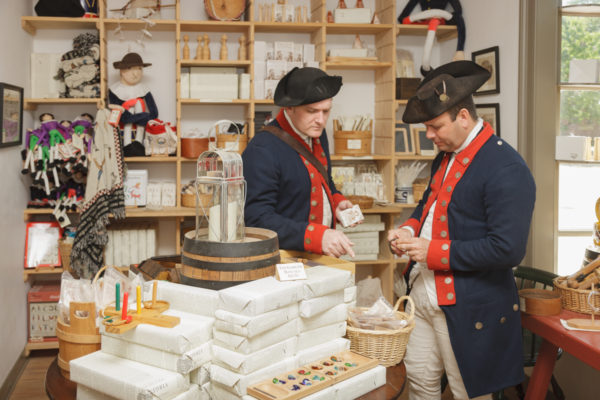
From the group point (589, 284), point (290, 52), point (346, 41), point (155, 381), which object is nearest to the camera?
point (155, 381)

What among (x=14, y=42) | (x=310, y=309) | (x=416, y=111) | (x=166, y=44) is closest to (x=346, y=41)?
(x=166, y=44)

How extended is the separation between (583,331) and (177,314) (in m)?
1.69

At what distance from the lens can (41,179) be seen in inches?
173

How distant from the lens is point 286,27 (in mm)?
4762

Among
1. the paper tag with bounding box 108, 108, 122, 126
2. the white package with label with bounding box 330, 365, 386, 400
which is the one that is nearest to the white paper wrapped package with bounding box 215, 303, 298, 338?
the white package with label with bounding box 330, 365, 386, 400

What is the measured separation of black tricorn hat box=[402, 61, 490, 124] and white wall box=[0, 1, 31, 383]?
9.50 feet

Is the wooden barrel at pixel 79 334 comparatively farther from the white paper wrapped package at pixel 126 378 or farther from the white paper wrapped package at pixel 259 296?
the white paper wrapped package at pixel 259 296

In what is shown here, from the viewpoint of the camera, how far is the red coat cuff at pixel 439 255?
222 centimetres

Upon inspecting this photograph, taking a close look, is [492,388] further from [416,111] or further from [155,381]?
[155,381]

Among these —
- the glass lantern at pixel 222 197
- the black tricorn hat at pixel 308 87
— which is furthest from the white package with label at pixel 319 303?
the black tricorn hat at pixel 308 87

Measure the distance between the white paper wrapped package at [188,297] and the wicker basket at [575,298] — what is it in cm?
177

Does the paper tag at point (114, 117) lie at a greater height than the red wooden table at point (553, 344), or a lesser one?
greater

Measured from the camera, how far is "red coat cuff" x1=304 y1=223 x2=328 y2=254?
2.27 m

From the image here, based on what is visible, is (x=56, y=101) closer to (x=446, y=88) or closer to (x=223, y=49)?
(x=223, y=49)
